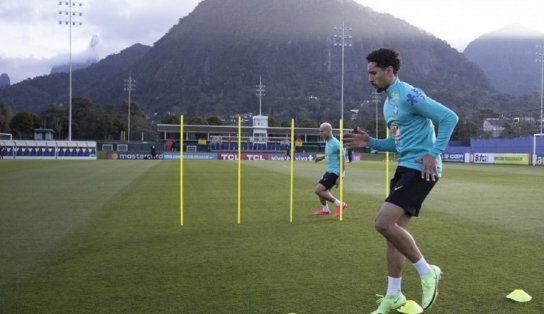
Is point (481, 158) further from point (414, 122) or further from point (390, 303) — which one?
point (390, 303)

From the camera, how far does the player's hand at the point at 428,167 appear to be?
420cm

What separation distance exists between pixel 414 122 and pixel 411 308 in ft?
5.56

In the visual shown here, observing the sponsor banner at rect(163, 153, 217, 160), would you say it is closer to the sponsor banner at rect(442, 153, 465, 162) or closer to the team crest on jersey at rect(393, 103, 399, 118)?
the sponsor banner at rect(442, 153, 465, 162)

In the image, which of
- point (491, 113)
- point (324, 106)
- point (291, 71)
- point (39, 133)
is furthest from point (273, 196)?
point (291, 71)

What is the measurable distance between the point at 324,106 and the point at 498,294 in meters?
141

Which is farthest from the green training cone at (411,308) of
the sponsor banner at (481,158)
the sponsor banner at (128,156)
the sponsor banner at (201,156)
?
the sponsor banner at (201,156)

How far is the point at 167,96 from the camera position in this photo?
15038 cm

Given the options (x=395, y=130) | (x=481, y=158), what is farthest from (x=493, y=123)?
(x=395, y=130)

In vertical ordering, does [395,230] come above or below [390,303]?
above

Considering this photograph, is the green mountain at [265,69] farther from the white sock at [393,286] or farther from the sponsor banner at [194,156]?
the white sock at [393,286]

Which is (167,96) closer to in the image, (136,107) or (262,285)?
(136,107)

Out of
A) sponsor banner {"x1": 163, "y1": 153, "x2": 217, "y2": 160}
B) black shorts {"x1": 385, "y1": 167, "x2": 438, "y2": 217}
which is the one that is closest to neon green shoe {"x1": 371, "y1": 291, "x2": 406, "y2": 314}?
black shorts {"x1": 385, "y1": 167, "x2": 438, "y2": 217}

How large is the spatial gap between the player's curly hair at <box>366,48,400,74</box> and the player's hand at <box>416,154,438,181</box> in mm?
883

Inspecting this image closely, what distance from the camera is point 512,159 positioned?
4794cm
